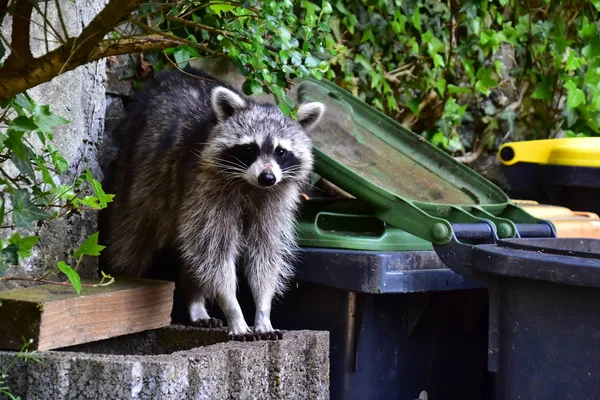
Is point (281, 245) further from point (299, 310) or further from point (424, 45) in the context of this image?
point (424, 45)

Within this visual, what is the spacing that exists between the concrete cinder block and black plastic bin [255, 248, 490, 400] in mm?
235

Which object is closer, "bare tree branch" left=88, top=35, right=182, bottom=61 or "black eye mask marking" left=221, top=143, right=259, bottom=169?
"bare tree branch" left=88, top=35, right=182, bottom=61

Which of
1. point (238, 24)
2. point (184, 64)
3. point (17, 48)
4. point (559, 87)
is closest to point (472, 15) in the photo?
point (559, 87)

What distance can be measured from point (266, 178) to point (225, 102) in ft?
1.07

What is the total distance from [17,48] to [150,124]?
1143 mm

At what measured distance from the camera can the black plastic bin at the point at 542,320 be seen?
2.11 meters

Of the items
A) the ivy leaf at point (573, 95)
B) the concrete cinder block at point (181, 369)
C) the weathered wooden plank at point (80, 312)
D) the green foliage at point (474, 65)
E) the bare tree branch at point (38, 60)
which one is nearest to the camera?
the bare tree branch at point (38, 60)

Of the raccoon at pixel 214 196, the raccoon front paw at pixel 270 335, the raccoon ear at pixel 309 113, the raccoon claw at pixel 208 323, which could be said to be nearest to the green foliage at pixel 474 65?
the raccoon ear at pixel 309 113

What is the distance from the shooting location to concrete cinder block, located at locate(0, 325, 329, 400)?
1.92 meters

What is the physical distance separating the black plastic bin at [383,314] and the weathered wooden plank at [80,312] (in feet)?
1.52

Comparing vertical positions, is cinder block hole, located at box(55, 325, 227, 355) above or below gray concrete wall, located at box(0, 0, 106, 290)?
below

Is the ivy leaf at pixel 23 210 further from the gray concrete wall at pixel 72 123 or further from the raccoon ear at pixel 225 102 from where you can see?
the raccoon ear at pixel 225 102

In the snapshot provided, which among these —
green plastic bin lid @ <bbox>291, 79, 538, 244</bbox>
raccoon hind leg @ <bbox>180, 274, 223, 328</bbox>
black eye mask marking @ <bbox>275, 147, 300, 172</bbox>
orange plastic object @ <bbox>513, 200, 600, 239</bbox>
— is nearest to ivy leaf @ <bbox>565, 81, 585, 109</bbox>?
orange plastic object @ <bbox>513, 200, 600, 239</bbox>

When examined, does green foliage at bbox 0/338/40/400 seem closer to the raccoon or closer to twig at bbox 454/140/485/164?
the raccoon
